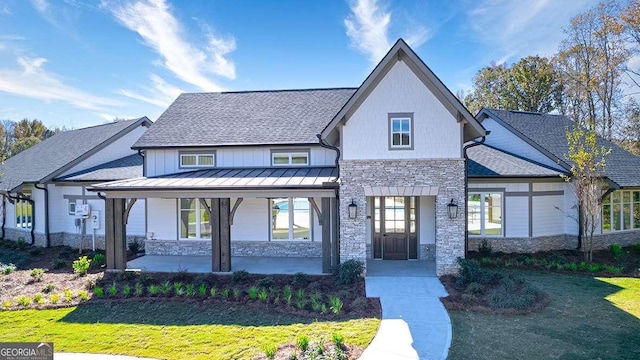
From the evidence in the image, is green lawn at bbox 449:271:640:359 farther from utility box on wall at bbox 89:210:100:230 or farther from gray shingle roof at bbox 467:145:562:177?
utility box on wall at bbox 89:210:100:230

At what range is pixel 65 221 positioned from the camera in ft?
55.4

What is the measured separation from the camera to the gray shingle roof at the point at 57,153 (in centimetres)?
1726

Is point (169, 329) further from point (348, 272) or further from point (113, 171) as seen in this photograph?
point (113, 171)

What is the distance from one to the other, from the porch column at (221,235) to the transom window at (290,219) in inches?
101

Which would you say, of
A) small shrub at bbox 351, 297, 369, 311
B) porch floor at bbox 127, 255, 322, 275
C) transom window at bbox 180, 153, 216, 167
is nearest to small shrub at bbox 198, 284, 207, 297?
porch floor at bbox 127, 255, 322, 275

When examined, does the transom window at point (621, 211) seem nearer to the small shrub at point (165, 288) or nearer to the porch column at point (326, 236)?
the porch column at point (326, 236)

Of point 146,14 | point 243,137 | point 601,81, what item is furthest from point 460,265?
point 601,81

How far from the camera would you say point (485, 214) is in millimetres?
14289

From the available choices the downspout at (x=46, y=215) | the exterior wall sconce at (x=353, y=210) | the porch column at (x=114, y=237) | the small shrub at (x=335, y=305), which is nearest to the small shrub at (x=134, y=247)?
the porch column at (x=114, y=237)

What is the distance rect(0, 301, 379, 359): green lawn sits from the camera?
6793 millimetres

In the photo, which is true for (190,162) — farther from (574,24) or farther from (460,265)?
(574,24)

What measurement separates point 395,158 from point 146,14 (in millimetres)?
11277

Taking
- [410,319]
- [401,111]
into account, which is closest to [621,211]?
[401,111]

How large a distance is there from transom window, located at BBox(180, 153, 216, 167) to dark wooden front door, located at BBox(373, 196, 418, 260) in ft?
25.8
